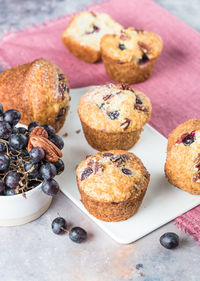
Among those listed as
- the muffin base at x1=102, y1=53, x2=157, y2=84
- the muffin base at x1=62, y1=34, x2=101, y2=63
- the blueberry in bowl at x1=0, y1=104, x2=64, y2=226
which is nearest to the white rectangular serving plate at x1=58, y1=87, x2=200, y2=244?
the blueberry in bowl at x1=0, y1=104, x2=64, y2=226

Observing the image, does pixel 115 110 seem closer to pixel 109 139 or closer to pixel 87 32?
pixel 109 139

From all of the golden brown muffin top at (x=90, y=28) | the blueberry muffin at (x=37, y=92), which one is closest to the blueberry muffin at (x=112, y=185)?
the blueberry muffin at (x=37, y=92)

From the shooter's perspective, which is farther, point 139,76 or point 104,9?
point 104,9

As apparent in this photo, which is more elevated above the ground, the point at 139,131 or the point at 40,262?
the point at 139,131

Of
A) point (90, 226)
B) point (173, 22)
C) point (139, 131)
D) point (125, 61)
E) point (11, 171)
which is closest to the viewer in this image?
point (11, 171)

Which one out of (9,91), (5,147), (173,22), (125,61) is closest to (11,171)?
(5,147)

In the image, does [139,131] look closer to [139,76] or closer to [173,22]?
[139,76]

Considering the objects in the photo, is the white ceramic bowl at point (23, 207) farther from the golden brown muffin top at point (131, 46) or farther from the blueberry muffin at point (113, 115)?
the golden brown muffin top at point (131, 46)
